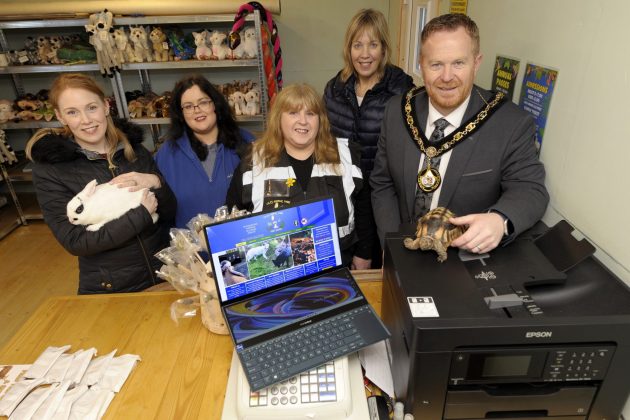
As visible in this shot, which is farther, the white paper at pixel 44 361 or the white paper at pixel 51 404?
the white paper at pixel 44 361

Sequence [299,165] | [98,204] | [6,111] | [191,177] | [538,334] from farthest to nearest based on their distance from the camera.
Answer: [6,111] < [191,177] < [299,165] < [98,204] < [538,334]

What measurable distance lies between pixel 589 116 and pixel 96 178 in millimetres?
1677

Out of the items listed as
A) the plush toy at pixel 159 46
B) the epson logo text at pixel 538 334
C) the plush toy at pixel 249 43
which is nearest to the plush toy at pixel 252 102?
the plush toy at pixel 249 43

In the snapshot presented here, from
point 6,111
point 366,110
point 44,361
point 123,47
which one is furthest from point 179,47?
point 44,361

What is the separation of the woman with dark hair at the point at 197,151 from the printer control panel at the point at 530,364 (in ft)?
4.66

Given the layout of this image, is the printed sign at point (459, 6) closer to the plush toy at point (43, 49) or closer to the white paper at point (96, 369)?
the white paper at point (96, 369)

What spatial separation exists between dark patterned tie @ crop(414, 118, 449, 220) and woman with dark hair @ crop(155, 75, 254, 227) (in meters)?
0.95

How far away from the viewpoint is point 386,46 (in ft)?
6.89

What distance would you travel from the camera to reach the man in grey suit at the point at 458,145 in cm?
120

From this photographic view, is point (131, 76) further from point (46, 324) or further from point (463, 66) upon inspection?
point (463, 66)

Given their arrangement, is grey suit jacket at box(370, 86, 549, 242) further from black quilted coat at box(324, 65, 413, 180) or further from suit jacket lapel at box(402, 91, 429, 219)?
black quilted coat at box(324, 65, 413, 180)

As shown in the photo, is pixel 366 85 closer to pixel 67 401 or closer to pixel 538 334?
pixel 538 334

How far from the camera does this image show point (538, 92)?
1351 millimetres

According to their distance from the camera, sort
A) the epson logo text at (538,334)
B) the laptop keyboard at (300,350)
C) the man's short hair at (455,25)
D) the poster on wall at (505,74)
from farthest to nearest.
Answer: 1. the poster on wall at (505,74)
2. the man's short hair at (455,25)
3. the laptop keyboard at (300,350)
4. the epson logo text at (538,334)
